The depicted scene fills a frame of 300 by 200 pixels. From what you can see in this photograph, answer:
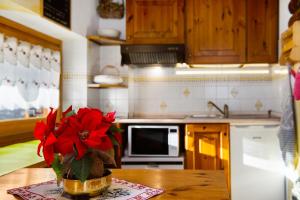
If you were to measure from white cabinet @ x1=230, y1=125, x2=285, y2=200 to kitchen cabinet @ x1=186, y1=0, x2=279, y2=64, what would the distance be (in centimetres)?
87

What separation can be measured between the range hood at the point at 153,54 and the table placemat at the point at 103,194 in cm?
242

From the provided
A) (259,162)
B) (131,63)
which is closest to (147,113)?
(131,63)

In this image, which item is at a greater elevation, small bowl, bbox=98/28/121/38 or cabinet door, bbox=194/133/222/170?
small bowl, bbox=98/28/121/38

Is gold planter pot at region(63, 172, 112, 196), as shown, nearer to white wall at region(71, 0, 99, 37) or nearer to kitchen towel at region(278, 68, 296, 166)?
kitchen towel at region(278, 68, 296, 166)

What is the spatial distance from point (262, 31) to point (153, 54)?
1239 millimetres

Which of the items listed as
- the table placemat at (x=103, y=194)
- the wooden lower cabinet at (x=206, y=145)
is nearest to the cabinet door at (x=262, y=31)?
the wooden lower cabinet at (x=206, y=145)

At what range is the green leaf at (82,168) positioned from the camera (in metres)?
0.90

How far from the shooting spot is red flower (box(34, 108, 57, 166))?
895 mm

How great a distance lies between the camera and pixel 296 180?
99.2 inches

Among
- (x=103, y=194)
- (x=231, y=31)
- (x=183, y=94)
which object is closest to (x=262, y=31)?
(x=231, y=31)

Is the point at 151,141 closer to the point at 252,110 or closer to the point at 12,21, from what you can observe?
the point at 252,110

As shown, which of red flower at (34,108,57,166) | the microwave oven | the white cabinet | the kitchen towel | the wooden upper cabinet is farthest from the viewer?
the wooden upper cabinet

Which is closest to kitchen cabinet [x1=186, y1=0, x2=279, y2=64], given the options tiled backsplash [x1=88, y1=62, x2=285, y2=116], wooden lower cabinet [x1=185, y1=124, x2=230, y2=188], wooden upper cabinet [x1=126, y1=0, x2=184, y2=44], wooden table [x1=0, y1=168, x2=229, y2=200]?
wooden upper cabinet [x1=126, y1=0, x2=184, y2=44]

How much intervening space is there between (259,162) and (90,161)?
2.56 m
